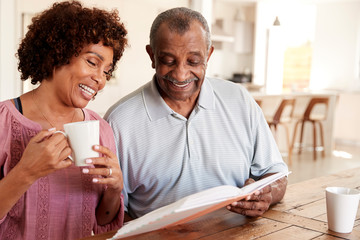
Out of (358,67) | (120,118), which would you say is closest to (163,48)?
(120,118)

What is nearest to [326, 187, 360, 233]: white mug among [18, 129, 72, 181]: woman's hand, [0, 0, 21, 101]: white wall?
[18, 129, 72, 181]: woman's hand

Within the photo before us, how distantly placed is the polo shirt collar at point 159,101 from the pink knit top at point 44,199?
27cm

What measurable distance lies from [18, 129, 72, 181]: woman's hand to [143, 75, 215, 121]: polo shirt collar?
61 cm

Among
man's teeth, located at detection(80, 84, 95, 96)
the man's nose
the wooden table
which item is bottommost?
the wooden table

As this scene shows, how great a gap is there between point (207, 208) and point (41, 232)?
62cm

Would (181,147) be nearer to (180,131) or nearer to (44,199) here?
(180,131)

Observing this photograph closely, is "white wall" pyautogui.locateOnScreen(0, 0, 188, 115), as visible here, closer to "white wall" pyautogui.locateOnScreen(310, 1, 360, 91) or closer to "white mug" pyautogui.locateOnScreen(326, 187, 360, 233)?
"white mug" pyautogui.locateOnScreen(326, 187, 360, 233)

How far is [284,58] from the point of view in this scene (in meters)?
9.54

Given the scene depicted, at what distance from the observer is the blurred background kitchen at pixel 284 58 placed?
184 inches

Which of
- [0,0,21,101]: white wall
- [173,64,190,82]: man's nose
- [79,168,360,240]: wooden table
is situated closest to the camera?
[79,168,360,240]: wooden table

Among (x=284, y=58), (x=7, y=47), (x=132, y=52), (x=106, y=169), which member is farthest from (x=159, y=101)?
(x=284, y=58)

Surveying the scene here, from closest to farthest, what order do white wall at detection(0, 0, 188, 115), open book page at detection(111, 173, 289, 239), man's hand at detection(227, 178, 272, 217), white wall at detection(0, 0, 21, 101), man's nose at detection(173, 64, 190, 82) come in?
open book page at detection(111, 173, 289, 239) → man's hand at detection(227, 178, 272, 217) → man's nose at detection(173, 64, 190, 82) → white wall at detection(0, 0, 21, 101) → white wall at detection(0, 0, 188, 115)

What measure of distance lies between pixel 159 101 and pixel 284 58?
27.1 feet

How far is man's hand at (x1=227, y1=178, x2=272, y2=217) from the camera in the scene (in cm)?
135
